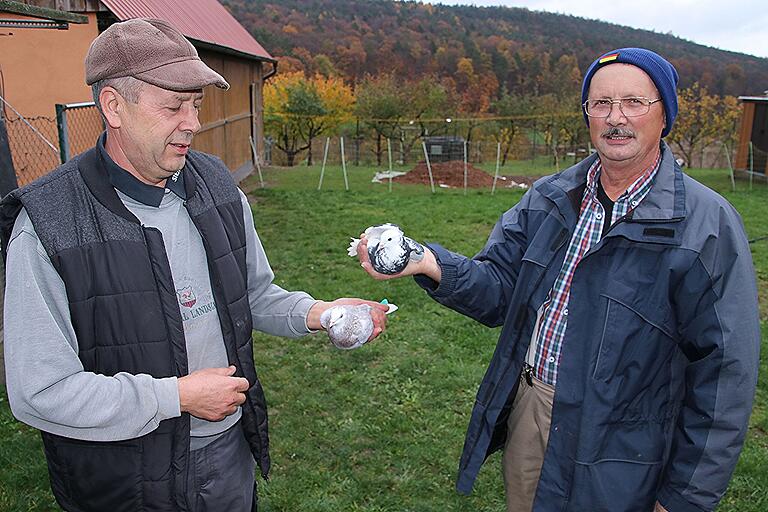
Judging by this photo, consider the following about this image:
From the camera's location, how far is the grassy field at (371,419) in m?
3.99

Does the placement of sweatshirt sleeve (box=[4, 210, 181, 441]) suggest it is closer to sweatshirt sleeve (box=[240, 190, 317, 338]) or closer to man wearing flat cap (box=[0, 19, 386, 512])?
man wearing flat cap (box=[0, 19, 386, 512])

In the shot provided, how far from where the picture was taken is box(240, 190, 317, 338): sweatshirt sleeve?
2539 mm

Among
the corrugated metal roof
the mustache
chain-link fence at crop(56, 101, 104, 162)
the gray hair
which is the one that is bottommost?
chain-link fence at crop(56, 101, 104, 162)

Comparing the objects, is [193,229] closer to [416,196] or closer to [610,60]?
[610,60]

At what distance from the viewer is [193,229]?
213 cm

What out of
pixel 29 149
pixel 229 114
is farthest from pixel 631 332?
pixel 229 114

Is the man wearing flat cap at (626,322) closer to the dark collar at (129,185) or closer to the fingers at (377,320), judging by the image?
the fingers at (377,320)

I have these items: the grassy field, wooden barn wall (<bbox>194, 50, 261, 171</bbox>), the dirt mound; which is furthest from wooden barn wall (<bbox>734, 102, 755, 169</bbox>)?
wooden barn wall (<bbox>194, 50, 261, 171</bbox>)

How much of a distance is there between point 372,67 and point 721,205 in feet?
216

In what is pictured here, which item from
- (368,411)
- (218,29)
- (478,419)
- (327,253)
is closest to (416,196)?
(327,253)

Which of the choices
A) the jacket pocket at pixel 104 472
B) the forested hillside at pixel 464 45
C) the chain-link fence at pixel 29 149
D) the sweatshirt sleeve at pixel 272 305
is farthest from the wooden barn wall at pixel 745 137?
the forested hillside at pixel 464 45

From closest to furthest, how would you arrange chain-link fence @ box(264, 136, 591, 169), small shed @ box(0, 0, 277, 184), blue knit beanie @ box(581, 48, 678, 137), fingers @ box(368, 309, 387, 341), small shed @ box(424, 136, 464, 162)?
blue knit beanie @ box(581, 48, 678, 137) < fingers @ box(368, 309, 387, 341) < small shed @ box(0, 0, 277, 184) < small shed @ box(424, 136, 464, 162) < chain-link fence @ box(264, 136, 591, 169)

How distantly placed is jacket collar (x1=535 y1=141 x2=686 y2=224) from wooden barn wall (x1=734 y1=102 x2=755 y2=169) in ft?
72.7

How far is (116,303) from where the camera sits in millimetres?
1865
